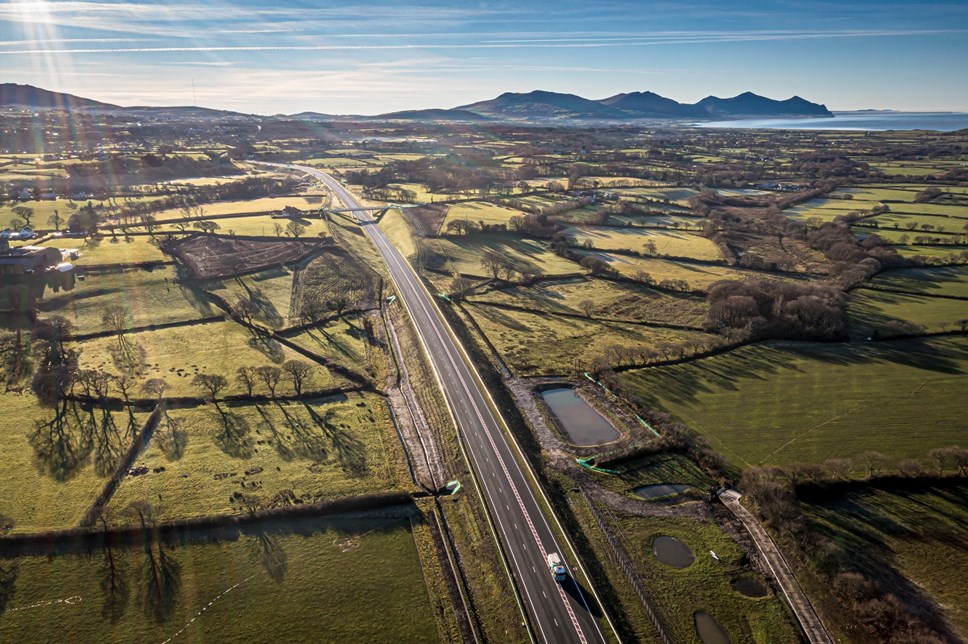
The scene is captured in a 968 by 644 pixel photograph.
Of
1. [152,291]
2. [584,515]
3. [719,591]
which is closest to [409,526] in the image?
[584,515]

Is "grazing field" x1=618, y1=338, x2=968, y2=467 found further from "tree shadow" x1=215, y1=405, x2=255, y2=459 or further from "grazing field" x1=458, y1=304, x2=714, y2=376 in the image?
"tree shadow" x1=215, y1=405, x2=255, y2=459

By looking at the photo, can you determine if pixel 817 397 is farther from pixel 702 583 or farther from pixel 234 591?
pixel 234 591

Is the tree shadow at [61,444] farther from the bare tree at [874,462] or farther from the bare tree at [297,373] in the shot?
the bare tree at [874,462]

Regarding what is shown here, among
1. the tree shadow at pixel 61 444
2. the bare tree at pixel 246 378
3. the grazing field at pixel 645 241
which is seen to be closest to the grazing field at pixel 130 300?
the bare tree at pixel 246 378

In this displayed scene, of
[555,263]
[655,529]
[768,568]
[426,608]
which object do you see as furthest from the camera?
[555,263]

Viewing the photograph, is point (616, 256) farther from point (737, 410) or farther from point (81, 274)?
point (81, 274)

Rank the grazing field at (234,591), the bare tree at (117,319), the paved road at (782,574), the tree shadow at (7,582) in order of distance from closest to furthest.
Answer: the grazing field at (234,591), the paved road at (782,574), the tree shadow at (7,582), the bare tree at (117,319)

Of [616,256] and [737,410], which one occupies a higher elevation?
[616,256]

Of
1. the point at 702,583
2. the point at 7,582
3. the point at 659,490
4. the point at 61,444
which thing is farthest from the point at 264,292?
the point at 702,583
